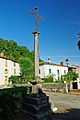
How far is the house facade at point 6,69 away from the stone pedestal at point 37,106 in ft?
121

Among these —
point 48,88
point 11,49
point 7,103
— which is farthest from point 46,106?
point 11,49

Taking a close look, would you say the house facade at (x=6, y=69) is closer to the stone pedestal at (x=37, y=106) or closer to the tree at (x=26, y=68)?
the tree at (x=26, y=68)

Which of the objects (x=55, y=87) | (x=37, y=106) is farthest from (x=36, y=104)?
(x=55, y=87)

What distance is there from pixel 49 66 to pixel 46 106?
45.6 m

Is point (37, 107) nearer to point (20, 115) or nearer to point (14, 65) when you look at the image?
point (20, 115)

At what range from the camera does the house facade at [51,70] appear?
59.4 m

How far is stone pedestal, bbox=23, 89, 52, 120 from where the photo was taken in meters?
13.8

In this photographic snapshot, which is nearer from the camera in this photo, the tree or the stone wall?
the stone wall

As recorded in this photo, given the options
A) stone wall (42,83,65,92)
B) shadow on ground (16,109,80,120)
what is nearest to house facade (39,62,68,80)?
stone wall (42,83,65,92)

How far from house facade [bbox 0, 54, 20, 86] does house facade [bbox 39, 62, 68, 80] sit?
7691 mm

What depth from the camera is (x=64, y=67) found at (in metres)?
64.6

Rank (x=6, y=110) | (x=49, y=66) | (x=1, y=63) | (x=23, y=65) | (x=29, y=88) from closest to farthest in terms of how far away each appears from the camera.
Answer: (x=6, y=110) < (x=29, y=88) < (x=1, y=63) < (x=23, y=65) < (x=49, y=66)

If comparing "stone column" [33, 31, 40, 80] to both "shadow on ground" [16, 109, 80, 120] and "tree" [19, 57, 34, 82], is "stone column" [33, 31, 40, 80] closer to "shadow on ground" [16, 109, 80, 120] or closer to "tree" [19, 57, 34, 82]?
"shadow on ground" [16, 109, 80, 120]

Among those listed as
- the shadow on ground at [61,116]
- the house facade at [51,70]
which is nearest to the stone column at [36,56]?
the shadow on ground at [61,116]
